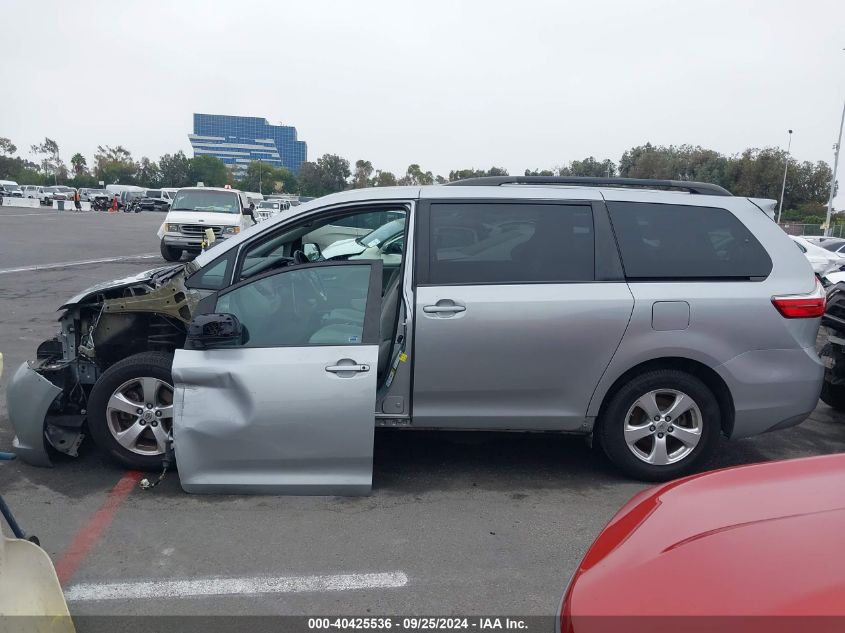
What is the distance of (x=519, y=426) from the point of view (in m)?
4.45

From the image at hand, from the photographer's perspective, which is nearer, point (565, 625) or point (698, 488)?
point (565, 625)

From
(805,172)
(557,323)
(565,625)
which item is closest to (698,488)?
(565,625)

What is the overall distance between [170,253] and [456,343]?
16316 millimetres

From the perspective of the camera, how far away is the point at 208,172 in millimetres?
102375

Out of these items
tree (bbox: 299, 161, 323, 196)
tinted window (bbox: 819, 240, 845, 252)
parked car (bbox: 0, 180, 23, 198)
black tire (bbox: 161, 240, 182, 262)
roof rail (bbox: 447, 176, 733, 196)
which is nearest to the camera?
roof rail (bbox: 447, 176, 733, 196)

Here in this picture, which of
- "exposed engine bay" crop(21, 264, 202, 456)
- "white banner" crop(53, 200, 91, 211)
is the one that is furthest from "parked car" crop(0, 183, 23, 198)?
"exposed engine bay" crop(21, 264, 202, 456)

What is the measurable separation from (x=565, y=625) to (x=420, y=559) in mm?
1681

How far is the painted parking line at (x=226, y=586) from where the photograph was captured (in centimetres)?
323

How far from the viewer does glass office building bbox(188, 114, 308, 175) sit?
158250 millimetres

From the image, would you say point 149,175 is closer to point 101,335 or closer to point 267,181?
point 267,181

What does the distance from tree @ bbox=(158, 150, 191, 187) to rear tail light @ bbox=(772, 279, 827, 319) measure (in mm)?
105680

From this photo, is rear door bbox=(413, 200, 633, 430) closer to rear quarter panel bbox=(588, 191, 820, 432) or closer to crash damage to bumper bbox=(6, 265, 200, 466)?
rear quarter panel bbox=(588, 191, 820, 432)

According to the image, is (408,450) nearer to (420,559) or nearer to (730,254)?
(420,559)

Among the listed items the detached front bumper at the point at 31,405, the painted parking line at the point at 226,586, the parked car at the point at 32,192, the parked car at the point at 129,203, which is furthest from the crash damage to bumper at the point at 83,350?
the parked car at the point at 32,192
